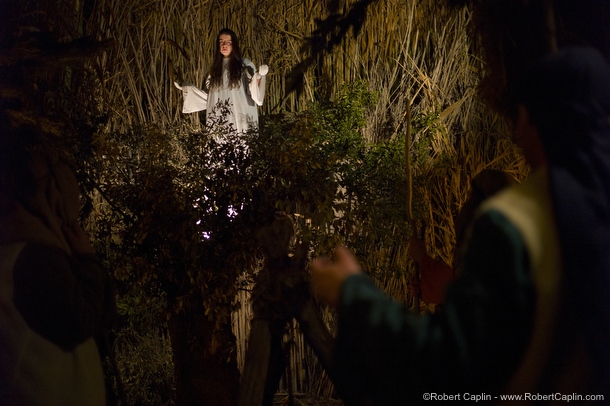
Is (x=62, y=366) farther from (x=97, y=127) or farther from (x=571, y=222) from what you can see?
(x=97, y=127)

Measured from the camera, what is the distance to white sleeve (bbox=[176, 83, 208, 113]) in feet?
21.3

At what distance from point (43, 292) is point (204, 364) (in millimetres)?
2755

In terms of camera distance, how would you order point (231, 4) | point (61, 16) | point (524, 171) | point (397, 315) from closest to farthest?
point (397, 315), point (61, 16), point (524, 171), point (231, 4)

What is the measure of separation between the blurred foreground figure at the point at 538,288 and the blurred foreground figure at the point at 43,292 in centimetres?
106

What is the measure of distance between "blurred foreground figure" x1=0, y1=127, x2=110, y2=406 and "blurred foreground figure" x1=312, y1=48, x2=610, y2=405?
1.06 meters

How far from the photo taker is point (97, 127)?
4594 mm

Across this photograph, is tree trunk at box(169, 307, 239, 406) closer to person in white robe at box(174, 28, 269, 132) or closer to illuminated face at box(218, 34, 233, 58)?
person in white robe at box(174, 28, 269, 132)

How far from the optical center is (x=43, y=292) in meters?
2.02

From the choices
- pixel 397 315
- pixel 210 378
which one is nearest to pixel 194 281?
pixel 210 378

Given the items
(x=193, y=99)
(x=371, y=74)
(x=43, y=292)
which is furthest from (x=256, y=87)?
(x=43, y=292)

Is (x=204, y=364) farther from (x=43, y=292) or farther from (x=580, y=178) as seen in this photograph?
(x=580, y=178)

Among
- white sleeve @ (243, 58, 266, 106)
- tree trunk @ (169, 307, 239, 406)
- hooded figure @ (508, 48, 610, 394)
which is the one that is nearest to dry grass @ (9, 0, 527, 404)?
white sleeve @ (243, 58, 266, 106)

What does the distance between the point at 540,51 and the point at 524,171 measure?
134 inches

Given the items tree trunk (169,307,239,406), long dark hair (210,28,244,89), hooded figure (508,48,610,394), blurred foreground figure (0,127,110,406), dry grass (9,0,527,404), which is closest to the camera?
hooded figure (508,48,610,394)
